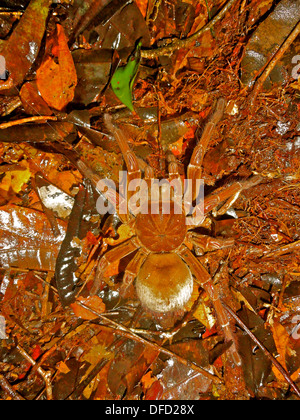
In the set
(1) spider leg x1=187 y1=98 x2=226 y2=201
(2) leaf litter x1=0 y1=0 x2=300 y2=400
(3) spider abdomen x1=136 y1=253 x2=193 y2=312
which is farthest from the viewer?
(2) leaf litter x1=0 y1=0 x2=300 y2=400

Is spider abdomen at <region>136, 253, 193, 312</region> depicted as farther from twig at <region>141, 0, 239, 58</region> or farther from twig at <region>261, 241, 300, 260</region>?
twig at <region>141, 0, 239, 58</region>

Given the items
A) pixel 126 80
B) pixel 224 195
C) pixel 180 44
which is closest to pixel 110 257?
pixel 224 195

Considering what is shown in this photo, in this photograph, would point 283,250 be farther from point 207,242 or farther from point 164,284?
point 164,284

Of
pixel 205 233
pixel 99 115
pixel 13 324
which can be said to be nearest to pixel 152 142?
pixel 99 115

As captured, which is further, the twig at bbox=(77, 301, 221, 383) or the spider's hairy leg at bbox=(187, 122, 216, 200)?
the twig at bbox=(77, 301, 221, 383)

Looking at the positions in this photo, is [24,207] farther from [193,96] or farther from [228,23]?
[228,23]

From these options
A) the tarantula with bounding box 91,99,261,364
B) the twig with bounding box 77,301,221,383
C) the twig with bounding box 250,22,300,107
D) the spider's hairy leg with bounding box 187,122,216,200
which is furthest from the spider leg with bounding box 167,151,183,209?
the twig with bounding box 77,301,221,383

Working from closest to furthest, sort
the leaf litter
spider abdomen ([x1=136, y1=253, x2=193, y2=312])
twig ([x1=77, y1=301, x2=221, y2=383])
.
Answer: spider abdomen ([x1=136, y1=253, x2=193, y2=312])
the leaf litter
twig ([x1=77, y1=301, x2=221, y2=383])
